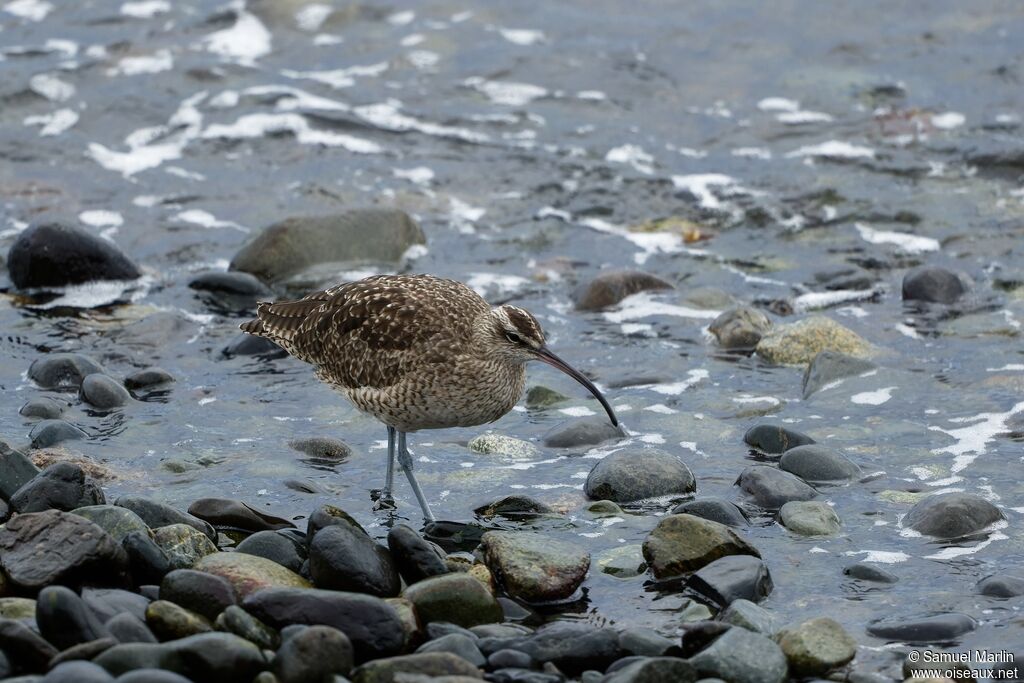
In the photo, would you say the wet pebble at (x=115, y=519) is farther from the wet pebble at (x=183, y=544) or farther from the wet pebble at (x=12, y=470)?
the wet pebble at (x=12, y=470)

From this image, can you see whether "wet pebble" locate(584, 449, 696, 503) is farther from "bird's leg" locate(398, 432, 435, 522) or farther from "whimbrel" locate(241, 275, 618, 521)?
"bird's leg" locate(398, 432, 435, 522)

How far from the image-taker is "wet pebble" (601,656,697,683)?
671cm

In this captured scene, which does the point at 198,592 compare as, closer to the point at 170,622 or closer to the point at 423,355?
the point at 170,622

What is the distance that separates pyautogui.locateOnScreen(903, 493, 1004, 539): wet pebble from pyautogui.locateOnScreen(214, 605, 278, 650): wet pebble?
4.27 metres

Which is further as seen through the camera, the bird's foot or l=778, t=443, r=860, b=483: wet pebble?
l=778, t=443, r=860, b=483: wet pebble

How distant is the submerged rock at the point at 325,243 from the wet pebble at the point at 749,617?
8112mm

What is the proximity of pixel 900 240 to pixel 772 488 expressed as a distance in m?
7.17

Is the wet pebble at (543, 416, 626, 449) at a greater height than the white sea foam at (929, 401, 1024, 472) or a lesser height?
lesser

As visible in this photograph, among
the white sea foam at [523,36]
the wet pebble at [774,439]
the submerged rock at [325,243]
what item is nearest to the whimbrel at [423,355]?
the wet pebble at [774,439]

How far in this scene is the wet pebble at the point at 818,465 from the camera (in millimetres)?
9711

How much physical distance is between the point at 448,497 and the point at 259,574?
2268 millimetres

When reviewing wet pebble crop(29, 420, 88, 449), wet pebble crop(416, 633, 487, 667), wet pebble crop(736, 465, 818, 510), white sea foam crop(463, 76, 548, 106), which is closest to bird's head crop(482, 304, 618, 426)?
wet pebble crop(736, 465, 818, 510)

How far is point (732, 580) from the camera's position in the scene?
7957 mm

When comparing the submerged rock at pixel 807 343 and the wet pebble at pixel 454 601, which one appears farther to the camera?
the submerged rock at pixel 807 343
